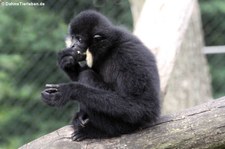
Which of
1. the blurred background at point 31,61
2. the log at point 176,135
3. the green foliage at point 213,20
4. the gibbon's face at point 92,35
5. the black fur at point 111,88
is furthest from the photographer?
the green foliage at point 213,20

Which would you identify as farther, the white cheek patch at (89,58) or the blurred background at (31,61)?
the blurred background at (31,61)

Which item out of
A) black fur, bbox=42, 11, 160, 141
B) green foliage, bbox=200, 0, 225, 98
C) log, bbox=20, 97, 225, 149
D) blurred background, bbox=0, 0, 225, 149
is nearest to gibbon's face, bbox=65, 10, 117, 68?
black fur, bbox=42, 11, 160, 141

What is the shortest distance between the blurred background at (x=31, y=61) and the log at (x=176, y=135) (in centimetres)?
264

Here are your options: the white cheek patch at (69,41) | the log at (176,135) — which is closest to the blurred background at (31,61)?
the white cheek patch at (69,41)

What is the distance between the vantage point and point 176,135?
3.46m

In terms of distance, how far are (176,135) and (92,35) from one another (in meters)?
0.95

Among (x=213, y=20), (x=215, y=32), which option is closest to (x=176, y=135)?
(x=213, y=20)

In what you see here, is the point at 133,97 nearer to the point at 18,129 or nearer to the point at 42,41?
the point at 42,41

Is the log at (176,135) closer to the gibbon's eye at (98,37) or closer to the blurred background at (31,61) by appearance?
the gibbon's eye at (98,37)

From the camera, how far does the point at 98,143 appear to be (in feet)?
11.7

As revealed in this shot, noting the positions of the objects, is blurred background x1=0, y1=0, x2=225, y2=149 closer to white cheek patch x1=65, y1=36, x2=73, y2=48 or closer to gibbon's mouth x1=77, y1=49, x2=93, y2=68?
white cheek patch x1=65, y1=36, x2=73, y2=48

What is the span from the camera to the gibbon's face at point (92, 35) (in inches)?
151

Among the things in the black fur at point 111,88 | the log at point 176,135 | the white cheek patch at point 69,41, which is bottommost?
the log at point 176,135

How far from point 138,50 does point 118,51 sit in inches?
5.6
